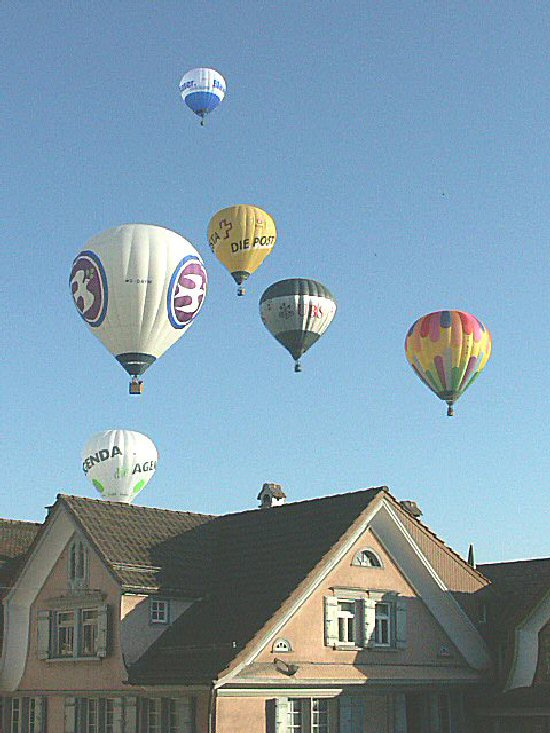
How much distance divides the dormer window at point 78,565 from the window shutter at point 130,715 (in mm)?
3716

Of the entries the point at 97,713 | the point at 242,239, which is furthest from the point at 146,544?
the point at 242,239

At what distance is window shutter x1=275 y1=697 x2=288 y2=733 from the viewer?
3331 centimetres

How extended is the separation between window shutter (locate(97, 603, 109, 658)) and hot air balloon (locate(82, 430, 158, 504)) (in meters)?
26.7

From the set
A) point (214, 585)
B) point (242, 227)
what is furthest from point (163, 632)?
point (242, 227)

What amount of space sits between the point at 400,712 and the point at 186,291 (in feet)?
62.1

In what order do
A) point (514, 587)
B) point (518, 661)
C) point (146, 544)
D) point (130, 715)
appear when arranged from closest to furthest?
point (130, 715), point (146, 544), point (518, 661), point (514, 587)

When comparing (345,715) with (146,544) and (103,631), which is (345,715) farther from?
(146,544)

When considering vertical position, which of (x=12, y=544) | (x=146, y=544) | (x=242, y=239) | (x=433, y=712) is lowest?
(x=433, y=712)

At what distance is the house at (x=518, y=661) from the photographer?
37250 mm

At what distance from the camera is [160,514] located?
4044cm

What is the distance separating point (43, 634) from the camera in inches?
1507

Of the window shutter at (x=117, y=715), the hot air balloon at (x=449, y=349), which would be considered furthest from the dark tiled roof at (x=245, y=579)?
the hot air balloon at (x=449, y=349)

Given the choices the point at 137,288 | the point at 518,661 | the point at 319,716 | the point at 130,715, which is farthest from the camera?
the point at 137,288

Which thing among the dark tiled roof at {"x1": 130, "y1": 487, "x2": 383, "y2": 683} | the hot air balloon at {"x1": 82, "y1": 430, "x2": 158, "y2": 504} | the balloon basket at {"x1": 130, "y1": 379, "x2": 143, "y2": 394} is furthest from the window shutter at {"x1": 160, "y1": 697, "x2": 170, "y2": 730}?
the hot air balloon at {"x1": 82, "y1": 430, "x2": 158, "y2": 504}
